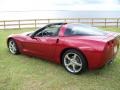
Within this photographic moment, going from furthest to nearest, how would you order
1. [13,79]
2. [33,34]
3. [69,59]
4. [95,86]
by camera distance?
[33,34] < [69,59] < [13,79] < [95,86]

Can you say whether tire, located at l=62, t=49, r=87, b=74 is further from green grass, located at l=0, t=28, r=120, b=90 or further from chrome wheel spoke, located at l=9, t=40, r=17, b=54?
chrome wheel spoke, located at l=9, t=40, r=17, b=54

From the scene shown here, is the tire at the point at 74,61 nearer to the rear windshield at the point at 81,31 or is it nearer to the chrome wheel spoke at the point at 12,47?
the rear windshield at the point at 81,31

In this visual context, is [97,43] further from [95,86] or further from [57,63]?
[57,63]

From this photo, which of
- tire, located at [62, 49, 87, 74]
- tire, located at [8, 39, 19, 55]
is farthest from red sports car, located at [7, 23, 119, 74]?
tire, located at [8, 39, 19, 55]

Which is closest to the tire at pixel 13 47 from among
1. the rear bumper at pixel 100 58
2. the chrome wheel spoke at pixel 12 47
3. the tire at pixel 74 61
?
the chrome wheel spoke at pixel 12 47

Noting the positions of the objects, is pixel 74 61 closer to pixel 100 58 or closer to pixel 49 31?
pixel 100 58

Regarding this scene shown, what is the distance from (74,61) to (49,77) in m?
0.79

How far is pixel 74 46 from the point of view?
6.45m

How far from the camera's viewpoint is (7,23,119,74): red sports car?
6191mm

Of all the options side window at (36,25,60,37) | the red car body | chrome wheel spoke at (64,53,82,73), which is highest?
side window at (36,25,60,37)

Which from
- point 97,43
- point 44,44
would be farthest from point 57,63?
point 97,43

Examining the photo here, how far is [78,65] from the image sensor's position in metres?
6.57

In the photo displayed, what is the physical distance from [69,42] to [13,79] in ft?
5.66

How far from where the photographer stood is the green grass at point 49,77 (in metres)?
5.85
